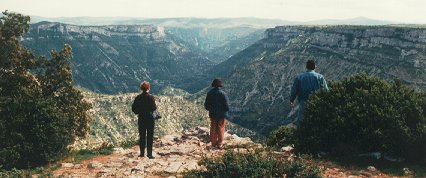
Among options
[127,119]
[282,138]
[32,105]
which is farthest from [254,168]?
[127,119]

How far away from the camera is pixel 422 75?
494 feet

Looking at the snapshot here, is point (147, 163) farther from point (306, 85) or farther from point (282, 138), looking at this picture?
point (282, 138)

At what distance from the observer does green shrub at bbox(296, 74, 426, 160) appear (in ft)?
50.2

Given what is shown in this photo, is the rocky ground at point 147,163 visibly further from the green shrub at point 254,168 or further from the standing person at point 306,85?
the standing person at point 306,85

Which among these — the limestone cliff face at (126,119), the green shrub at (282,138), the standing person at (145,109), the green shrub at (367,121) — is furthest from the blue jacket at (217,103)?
the limestone cliff face at (126,119)

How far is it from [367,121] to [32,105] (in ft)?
50.4

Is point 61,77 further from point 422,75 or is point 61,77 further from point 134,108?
point 422,75

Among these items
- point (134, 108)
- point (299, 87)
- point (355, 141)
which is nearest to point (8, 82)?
point (134, 108)

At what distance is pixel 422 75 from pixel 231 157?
15445cm

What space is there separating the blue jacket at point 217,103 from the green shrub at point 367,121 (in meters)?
3.73

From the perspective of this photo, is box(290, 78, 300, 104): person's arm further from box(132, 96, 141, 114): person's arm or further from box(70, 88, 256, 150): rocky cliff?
box(70, 88, 256, 150): rocky cliff

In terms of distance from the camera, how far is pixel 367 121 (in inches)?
616

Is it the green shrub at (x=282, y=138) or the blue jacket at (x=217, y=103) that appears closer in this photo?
the blue jacket at (x=217, y=103)

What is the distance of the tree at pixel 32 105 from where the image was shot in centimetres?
2002
